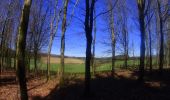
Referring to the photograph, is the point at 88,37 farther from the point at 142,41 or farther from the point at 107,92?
the point at 142,41

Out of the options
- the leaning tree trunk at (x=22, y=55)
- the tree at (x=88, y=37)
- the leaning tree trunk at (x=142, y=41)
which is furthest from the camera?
the leaning tree trunk at (x=142, y=41)

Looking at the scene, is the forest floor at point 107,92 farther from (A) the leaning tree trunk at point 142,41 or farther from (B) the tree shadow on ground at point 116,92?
(A) the leaning tree trunk at point 142,41

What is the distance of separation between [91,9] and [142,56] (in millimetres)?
6435

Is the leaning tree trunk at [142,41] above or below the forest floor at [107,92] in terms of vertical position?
above

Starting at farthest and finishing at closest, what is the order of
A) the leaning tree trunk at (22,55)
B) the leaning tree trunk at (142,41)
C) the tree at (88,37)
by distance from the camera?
1. the leaning tree trunk at (142,41)
2. the tree at (88,37)
3. the leaning tree trunk at (22,55)

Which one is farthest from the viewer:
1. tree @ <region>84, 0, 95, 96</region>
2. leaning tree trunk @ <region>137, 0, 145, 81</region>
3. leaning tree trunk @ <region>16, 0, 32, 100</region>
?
leaning tree trunk @ <region>137, 0, 145, 81</region>

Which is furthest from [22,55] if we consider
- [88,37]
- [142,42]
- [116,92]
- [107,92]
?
[142,42]

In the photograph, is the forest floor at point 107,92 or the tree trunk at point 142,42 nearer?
the forest floor at point 107,92

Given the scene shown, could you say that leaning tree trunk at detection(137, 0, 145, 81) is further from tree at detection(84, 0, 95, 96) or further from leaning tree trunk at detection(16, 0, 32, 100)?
leaning tree trunk at detection(16, 0, 32, 100)

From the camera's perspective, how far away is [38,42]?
39312 mm

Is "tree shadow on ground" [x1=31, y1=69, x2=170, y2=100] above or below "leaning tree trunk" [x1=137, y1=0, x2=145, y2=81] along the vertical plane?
below

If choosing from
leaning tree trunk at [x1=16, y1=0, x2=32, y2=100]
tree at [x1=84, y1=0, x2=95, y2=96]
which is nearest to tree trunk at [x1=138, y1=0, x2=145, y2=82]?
tree at [x1=84, y1=0, x2=95, y2=96]

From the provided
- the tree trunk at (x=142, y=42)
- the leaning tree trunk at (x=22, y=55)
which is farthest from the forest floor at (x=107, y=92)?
the leaning tree trunk at (x=22, y=55)

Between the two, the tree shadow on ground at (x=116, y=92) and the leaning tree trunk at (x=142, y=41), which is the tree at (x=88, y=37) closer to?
the tree shadow on ground at (x=116, y=92)
